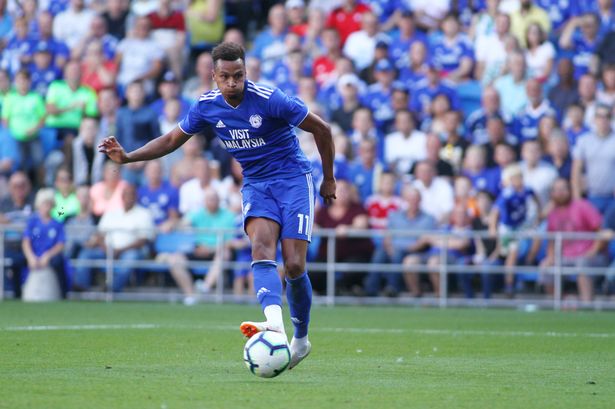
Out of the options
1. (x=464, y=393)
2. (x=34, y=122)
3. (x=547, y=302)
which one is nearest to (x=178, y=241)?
(x=34, y=122)

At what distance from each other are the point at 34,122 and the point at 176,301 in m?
4.57

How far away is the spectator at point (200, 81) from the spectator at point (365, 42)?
2.38 m

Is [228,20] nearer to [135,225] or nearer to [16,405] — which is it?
[135,225]

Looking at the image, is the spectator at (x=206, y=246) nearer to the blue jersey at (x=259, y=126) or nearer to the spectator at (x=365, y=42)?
the spectator at (x=365, y=42)

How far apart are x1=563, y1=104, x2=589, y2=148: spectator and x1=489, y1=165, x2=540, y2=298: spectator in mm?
1113

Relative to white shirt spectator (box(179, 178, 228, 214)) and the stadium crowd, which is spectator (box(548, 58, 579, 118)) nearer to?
the stadium crowd

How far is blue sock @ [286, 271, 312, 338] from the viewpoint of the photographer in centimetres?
934

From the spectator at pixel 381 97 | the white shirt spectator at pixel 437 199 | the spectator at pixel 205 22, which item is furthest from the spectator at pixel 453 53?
the spectator at pixel 205 22

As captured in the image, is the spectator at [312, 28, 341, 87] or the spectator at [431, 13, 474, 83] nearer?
the spectator at [431, 13, 474, 83]

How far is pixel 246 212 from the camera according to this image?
920cm

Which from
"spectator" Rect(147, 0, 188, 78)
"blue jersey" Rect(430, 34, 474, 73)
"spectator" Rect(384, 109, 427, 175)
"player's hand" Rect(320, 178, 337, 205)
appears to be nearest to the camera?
"player's hand" Rect(320, 178, 337, 205)

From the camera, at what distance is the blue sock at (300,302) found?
368 inches

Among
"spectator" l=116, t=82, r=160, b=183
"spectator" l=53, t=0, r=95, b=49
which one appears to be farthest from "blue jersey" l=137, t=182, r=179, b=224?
"spectator" l=53, t=0, r=95, b=49

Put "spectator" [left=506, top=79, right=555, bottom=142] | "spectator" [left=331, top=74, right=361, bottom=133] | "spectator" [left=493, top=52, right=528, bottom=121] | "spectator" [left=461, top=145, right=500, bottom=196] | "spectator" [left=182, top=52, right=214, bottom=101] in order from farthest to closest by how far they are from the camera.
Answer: "spectator" [left=182, top=52, right=214, bottom=101]
"spectator" [left=331, top=74, right=361, bottom=133]
"spectator" [left=493, top=52, right=528, bottom=121]
"spectator" [left=506, top=79, right=555, bottom=142]
"spectator" [left=461, top=145, right=500, bottom=196]
